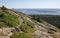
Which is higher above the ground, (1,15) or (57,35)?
(1,15)

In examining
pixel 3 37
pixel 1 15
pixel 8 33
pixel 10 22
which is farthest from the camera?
pixel 1 15

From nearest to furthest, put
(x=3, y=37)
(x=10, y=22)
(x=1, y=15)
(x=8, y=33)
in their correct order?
(x=3, y=37) < (x=8, y=33) < (x=10, y=22) < (x=1, y=15)

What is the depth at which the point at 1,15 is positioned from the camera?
16.2 meters

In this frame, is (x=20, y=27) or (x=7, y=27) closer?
(x=7, y=27)

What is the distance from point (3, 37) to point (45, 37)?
13.4 feet

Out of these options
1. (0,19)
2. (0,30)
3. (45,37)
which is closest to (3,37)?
(0,30)

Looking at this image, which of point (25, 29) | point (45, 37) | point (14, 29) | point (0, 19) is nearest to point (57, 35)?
point (45, 37)

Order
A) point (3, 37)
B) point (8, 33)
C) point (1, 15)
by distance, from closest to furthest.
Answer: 1. point (3, 37)
2. point (8, 33)
3. point (1, 15)

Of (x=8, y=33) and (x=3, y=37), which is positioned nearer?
(x=3, y=37)

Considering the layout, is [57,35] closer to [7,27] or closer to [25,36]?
[25,36]

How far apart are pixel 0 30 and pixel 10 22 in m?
1.82

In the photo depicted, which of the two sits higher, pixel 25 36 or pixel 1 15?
pixel 1 15

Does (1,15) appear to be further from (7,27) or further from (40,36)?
(40,36)

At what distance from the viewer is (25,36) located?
14.1 m
